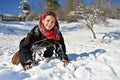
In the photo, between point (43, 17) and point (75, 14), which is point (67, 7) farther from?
point (43, 17)

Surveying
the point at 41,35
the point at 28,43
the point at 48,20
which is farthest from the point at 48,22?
the point at 28,43

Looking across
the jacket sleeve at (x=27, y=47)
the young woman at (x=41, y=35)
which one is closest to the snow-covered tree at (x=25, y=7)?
the young woman at (x=41, y=35)

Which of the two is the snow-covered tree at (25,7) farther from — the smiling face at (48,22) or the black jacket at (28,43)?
the smiling face at (48,22)

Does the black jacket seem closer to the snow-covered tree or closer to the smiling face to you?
the smiling face

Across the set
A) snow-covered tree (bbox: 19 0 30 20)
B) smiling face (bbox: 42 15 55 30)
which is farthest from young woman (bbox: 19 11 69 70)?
snow-covered tree (bbox: 19 0 30 20)

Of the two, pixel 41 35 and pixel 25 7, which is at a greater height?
pixel 41 35

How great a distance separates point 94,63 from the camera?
17.8ft

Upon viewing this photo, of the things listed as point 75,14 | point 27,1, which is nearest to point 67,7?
point 27,1

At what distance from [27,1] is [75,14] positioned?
30448mm

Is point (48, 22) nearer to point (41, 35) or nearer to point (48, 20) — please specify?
point (48, 20)

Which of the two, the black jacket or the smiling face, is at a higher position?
the smiling face

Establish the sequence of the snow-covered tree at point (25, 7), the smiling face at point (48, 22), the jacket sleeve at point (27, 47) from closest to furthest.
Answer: the jacket sleeve at point (27, 47) < the smiling face at point (48, 22) < the snow-covered tree at point (25, 7)

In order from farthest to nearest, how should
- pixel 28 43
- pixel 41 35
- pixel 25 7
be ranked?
pixel 25 7 → pixel 41 35 → pixel 28 43

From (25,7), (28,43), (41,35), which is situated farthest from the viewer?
(25,7)
